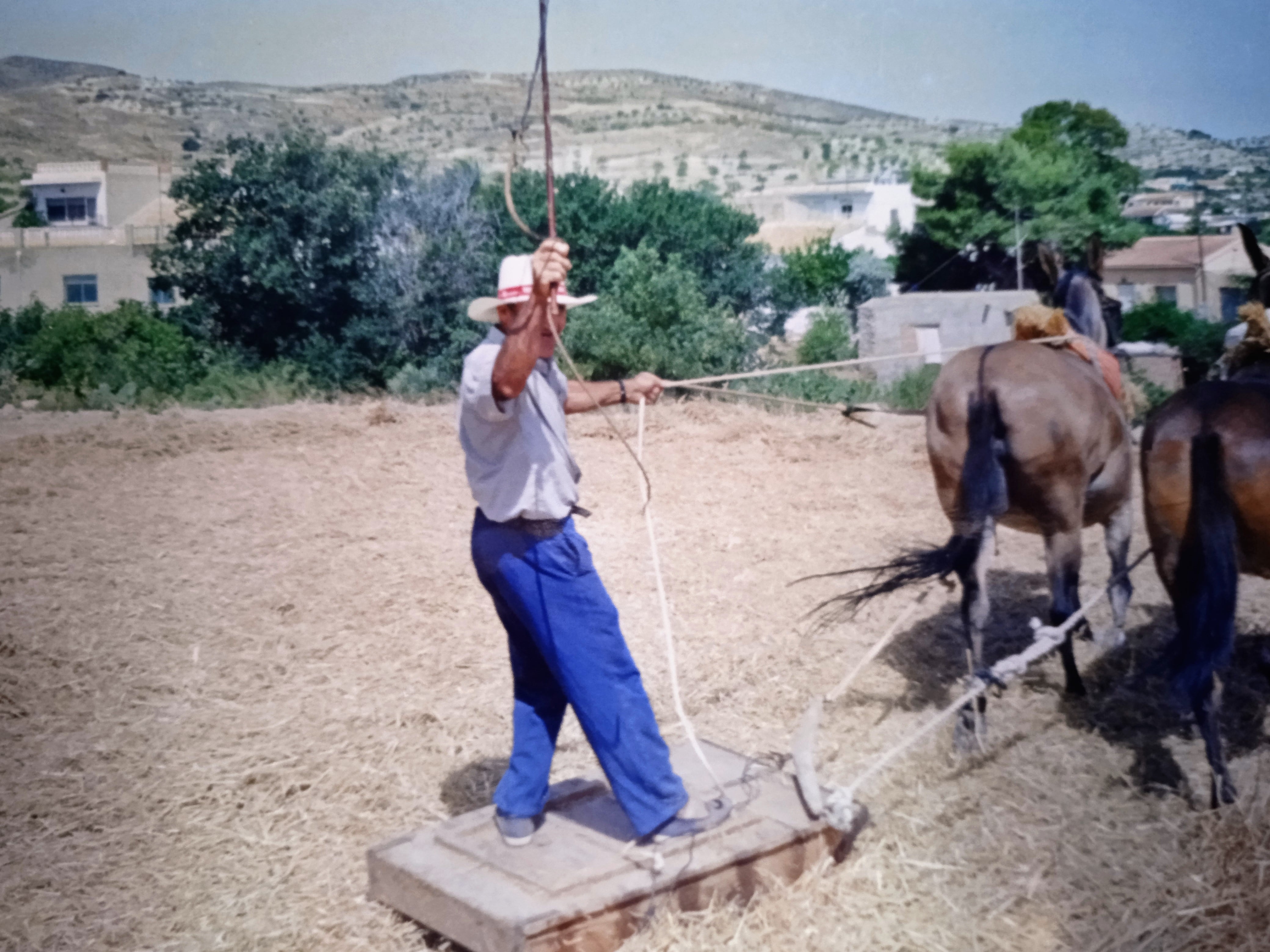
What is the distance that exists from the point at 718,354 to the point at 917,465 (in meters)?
5.82

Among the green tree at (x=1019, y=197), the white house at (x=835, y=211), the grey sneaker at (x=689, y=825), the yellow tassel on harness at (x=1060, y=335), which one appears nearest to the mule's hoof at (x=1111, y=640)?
the yellow tassel on harness at (x=1060, y=335)

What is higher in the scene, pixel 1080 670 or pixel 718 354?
pixel 718 354

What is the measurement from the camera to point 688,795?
348cm

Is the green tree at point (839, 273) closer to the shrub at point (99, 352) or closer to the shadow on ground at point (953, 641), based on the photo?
the shrub at point (99, 352)

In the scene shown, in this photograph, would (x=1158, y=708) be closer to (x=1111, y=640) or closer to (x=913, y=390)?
(x=1111, y=640)

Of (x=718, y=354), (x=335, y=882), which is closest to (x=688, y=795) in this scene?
(x=335, y=882)

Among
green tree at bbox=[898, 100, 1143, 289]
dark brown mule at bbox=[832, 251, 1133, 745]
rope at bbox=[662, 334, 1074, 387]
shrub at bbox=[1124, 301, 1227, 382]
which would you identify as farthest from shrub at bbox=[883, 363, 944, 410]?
green tree at bbox=[898, 100, 1143, 289]

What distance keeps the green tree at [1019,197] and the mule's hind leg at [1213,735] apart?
25170 millimetres

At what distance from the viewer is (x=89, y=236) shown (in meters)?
17.8

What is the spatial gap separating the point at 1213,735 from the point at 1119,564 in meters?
2.09

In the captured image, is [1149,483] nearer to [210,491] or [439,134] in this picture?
[210,491]

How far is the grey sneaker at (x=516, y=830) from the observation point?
10.9 ft

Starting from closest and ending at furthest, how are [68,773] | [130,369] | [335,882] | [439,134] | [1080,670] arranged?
[335,882] → [68,773] → [1080,670] → [130,369] → [439,134]

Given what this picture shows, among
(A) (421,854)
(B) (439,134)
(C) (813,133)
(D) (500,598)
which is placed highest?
(C) (813,133)
